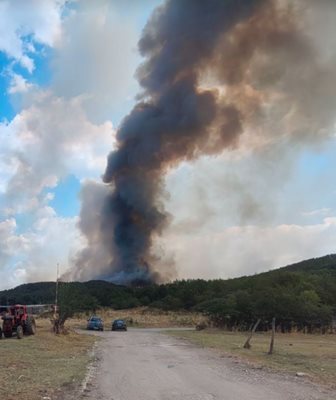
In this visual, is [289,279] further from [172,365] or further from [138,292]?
[172,365]

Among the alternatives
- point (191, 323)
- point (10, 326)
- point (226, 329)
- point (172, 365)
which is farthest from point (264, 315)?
point (172, 365)

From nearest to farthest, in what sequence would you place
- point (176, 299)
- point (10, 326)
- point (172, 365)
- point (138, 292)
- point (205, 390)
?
point (205, 390) < point (172, 365) < point (10, 326) < point (176, 299) < point (138, 292)

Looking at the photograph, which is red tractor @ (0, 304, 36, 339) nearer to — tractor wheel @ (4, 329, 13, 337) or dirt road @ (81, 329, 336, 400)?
tractor wheel @ (4, 329, 13, 337)

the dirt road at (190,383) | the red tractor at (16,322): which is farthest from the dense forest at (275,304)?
the dirt road at (190,383)

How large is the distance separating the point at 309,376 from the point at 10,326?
20971 mm

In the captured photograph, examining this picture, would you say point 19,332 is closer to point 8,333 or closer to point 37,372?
point 8,333

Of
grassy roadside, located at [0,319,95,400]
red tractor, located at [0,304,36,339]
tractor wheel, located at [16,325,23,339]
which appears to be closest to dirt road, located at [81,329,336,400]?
grassy roadside, located at [0,319,95,400]

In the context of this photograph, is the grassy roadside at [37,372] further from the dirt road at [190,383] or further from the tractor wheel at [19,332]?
the tractor wheel at [19,332]

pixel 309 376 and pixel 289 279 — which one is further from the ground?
pixel 289 279

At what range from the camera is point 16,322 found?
105 ft

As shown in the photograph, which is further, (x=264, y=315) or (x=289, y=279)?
(x=289, y=279)

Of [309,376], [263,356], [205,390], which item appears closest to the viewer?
[205,390]

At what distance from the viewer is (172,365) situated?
59.8 feet

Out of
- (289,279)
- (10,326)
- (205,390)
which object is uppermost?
(289,279)
